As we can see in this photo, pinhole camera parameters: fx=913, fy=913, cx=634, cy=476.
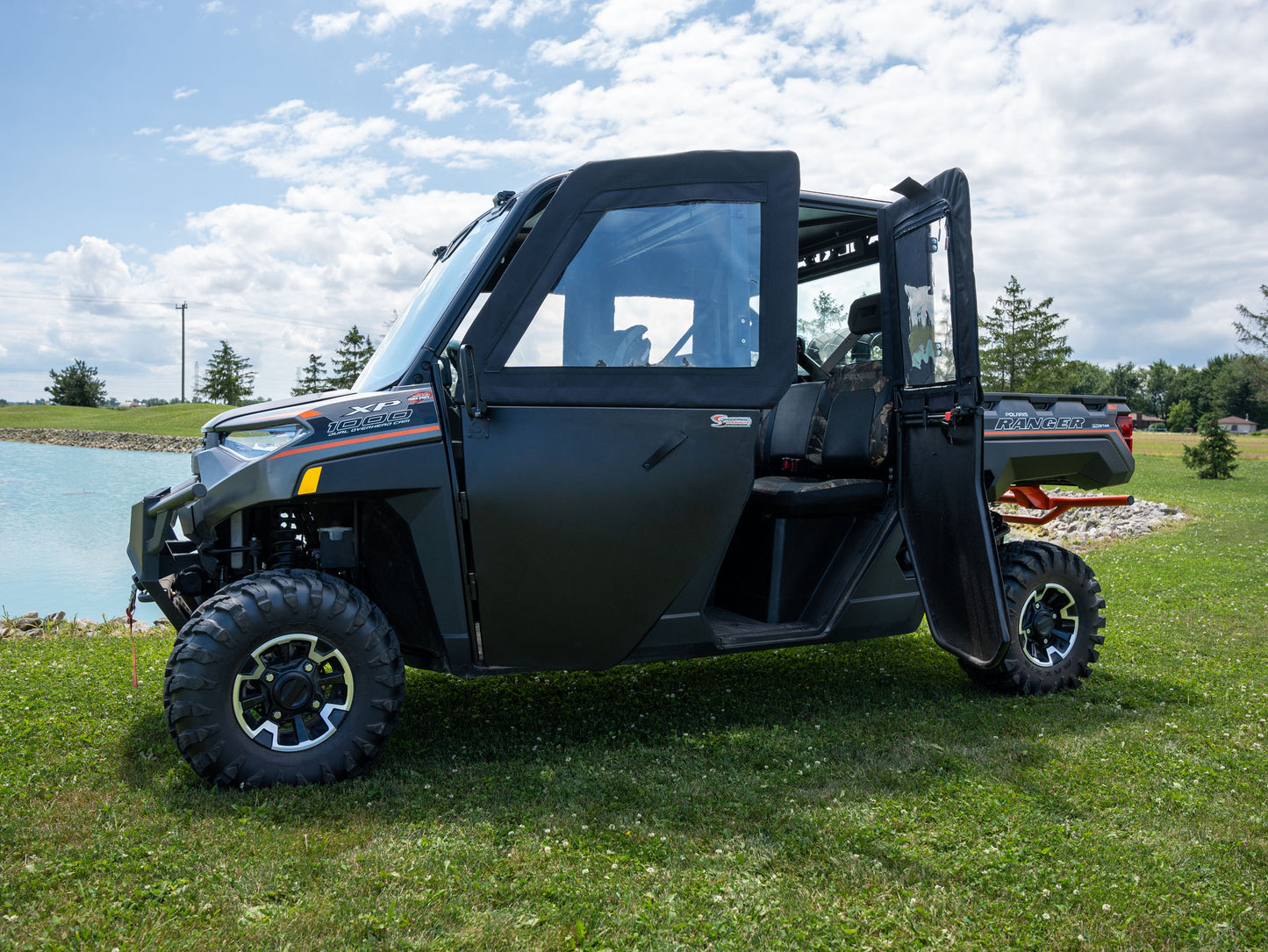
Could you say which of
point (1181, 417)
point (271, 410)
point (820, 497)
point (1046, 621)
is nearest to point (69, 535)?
point (271, 410)

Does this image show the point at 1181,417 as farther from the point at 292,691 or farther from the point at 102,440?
the point at 292,691

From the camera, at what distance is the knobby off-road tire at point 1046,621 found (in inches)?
202

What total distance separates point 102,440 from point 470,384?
165 feet

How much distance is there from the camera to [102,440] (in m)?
46.5

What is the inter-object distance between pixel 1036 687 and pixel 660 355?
9.79 feet

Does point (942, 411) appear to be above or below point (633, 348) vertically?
Result: below

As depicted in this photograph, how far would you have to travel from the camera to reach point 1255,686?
213 inches

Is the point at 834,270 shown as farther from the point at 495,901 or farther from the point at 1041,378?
the point at 1041,378

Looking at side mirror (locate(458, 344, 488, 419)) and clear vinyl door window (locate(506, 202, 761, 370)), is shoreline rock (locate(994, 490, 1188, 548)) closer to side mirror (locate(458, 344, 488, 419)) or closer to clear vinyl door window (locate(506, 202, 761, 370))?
clear vinyl door window (locate(506, 202, 761, 370))

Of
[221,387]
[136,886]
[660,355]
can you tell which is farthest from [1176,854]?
[221,387]

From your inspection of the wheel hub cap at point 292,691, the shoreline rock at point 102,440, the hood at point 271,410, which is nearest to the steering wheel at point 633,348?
the hood at point 271,410

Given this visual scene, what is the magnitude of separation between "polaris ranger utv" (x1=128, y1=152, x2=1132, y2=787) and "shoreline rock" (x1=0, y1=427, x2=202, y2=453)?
41.3 metres

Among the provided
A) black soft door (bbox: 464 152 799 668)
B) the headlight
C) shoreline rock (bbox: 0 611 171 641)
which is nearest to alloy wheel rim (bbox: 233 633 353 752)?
black soft door (bbox: 464 152 799 668)

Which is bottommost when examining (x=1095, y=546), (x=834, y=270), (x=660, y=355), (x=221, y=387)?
(x=1095, y=546)
